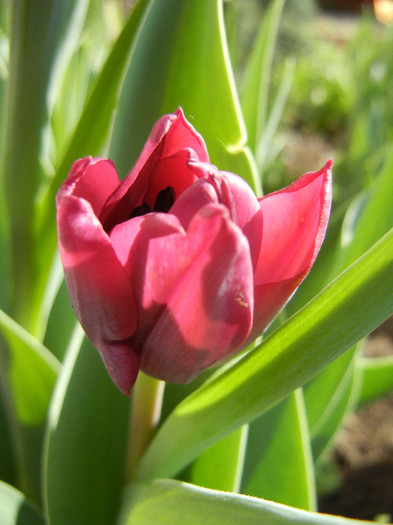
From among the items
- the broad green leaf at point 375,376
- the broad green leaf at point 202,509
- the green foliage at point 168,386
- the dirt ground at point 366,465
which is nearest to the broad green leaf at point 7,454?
the green foliage at point 168,386

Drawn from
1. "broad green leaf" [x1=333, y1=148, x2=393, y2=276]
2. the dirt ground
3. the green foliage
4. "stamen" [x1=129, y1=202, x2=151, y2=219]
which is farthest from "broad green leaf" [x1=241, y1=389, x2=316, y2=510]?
the dirt ground

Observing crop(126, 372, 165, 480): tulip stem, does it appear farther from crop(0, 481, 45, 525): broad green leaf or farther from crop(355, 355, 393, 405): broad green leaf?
crop(355, 355, 393, 405): broad green leaf

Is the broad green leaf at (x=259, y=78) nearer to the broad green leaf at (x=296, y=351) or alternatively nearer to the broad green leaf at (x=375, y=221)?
the broad green leaf at (x=375, y=221)

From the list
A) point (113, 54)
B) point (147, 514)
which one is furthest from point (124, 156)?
point (147, 514)

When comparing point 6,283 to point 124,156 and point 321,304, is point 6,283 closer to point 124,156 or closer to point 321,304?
point 124,156

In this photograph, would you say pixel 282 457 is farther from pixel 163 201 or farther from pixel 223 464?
pixel 163 201

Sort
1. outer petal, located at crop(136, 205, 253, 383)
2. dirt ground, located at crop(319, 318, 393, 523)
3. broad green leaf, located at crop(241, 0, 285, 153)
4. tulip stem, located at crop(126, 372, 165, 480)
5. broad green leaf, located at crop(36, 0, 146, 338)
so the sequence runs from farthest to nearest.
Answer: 1. dirt ground, located at crop(319, 318, 393, 523)
2. broad green leaf, located at crop(241, 0, 285, 153)
3. broad green leaf, located at crop(36, 0, 146, 338)
4. tulip stem, located at crop(126, 372, 165, 480)
5. outer petal, located at crop(136, 205, 253, 383)
